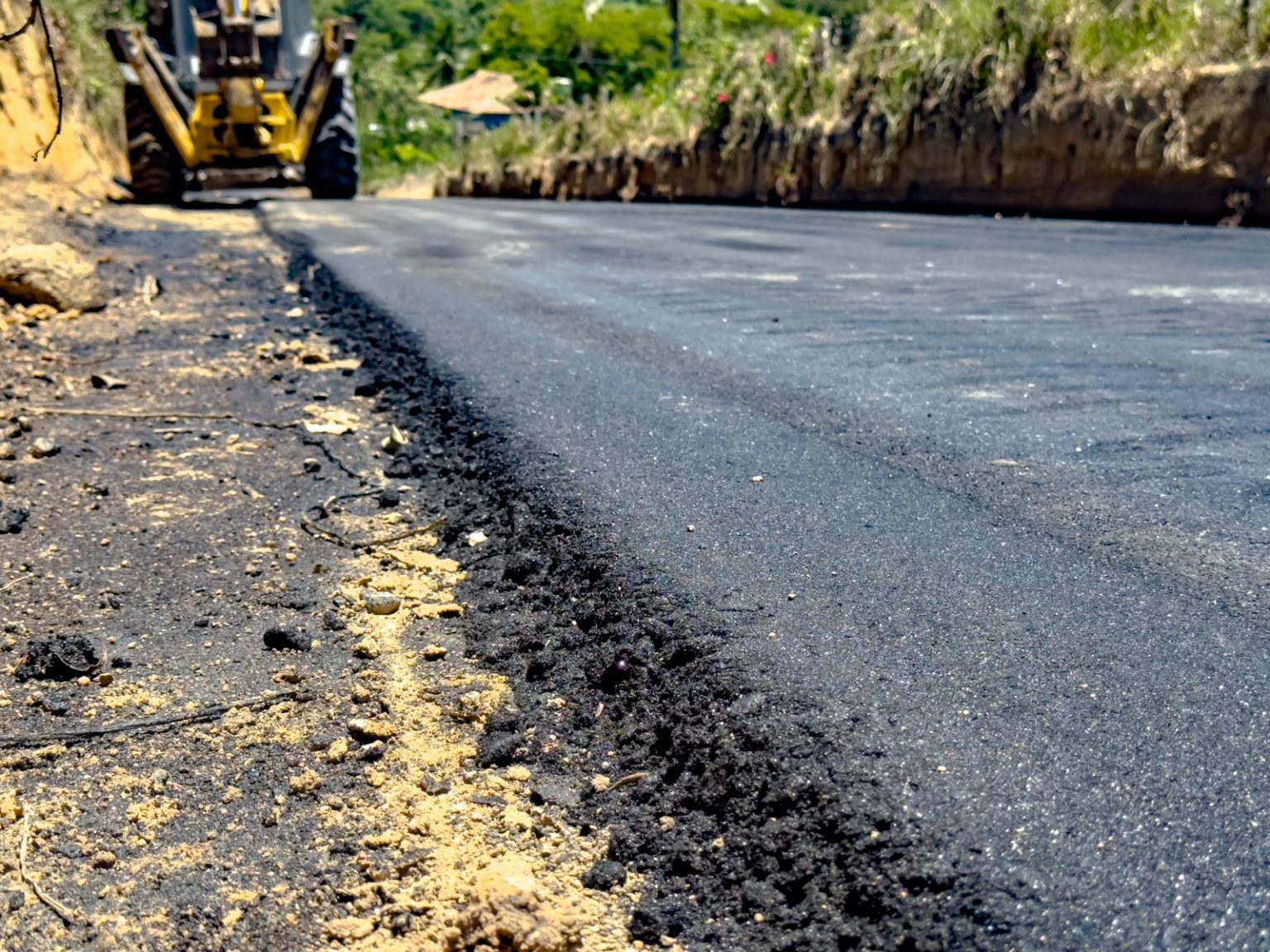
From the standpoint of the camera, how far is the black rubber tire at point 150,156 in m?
15.2

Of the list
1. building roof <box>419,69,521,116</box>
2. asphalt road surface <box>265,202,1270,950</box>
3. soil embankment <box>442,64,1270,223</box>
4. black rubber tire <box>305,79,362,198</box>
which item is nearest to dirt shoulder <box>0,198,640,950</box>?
asphalt road surface <box>265,202,1270,950</box>

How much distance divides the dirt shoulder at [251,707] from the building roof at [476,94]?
161 ft

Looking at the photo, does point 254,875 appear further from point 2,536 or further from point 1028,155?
point 1028,155

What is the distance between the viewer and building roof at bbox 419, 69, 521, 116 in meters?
52.3

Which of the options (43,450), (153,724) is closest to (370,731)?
(153,724)

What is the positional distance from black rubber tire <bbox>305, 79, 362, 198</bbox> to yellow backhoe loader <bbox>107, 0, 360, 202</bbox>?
0.03ft

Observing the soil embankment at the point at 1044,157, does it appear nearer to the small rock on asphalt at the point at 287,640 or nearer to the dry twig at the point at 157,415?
the dry twig at the point at 157,415

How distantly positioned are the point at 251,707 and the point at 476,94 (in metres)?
54.7

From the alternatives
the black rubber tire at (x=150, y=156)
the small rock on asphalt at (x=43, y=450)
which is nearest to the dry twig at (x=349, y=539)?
the small rock on asphalt at (x=43, y=450)

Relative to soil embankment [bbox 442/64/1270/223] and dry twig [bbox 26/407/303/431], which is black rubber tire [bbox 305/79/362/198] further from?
dry twig [bbox 26/407/303/431]

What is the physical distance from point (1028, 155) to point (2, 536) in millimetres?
11349

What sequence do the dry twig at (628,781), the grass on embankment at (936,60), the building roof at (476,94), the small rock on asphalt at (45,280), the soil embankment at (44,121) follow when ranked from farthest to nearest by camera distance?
1. the building roof at (476,94)
2. the soil embankment at (44,121)
3. the grass on embankment at (936,60)
4. the small rock on asphalt at (45,280)
5. the dry twig at (628,781)

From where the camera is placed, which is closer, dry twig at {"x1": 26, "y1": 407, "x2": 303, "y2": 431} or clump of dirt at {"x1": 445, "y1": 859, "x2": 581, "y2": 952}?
clump of dirt at {"x1": 445, "y1": 859, "x2": 581, "y2": 952}

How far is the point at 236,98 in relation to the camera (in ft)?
48.2
